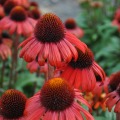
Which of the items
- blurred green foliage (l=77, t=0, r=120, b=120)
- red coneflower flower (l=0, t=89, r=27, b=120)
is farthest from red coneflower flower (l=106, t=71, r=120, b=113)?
blurred green foliage (l=77, t=0, r=120, b=120)

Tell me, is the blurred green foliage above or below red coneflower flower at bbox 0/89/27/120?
below

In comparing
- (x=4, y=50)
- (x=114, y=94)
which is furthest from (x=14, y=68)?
(x=114, y=94)

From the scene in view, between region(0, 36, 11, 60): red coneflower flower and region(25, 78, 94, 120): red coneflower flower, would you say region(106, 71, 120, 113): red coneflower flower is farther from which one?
region(0, 36, 11, 60): red coneflower flower

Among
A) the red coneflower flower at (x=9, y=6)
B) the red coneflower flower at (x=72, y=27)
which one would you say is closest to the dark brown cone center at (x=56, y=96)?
the red coneflower flower at (x=9, y=6)

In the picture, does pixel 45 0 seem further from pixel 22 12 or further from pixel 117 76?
pixel 117 76

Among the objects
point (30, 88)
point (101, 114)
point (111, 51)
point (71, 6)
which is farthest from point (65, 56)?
point (71, 6)

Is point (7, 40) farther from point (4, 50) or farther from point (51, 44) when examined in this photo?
point (51, 44)

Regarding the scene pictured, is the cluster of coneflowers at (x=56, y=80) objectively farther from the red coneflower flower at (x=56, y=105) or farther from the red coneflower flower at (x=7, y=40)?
the red coneflower flower at (x=7, y=40)
